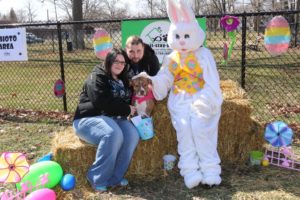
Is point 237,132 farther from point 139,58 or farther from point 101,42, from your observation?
point 101,42

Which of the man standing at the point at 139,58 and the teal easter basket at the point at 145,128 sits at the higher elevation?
the man standing at the point at 139,58

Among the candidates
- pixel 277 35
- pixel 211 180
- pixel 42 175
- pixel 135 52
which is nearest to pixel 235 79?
pixel 277 35

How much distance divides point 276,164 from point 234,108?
775 mm

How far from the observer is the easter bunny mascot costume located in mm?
3588

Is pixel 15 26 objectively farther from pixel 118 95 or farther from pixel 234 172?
pixel 234 172

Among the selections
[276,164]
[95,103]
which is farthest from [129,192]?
[276,164]

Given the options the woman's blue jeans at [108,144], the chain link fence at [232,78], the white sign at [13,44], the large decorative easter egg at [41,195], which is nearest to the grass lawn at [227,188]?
the woman's blue jeans at [108,144]

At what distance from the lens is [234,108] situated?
13.2 feet

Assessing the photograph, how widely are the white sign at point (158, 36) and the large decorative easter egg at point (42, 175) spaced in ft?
8.68

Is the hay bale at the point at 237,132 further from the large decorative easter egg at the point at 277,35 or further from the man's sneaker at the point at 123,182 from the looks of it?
the man's sneaker at the point at 123,182

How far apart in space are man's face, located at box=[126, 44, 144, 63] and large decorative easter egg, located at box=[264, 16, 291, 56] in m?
1.71

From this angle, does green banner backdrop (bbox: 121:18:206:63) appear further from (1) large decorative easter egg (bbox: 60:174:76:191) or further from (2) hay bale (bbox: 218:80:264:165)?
(1) large decorative easter egg (bbox: 60:174:76:191)

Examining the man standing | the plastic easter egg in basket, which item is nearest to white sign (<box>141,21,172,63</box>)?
the man standing

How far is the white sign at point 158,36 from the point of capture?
17.4ft
